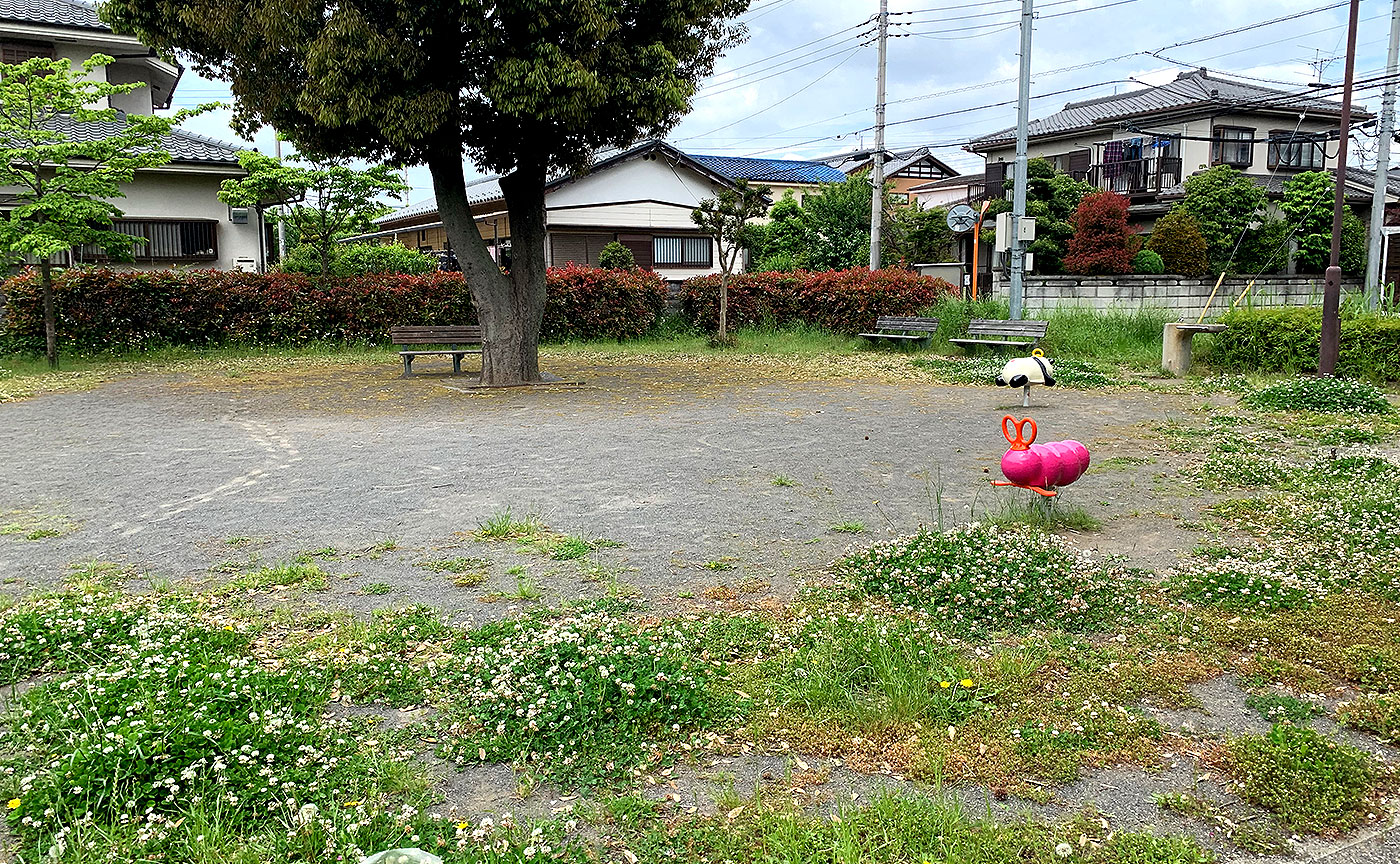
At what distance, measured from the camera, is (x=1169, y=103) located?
32562 mm

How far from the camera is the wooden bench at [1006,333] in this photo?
15.2 m

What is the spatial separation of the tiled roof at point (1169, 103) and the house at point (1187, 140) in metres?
0.04

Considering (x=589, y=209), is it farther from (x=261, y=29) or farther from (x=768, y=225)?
(x=261, y=29)

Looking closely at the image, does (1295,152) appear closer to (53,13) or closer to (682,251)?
(682,251)

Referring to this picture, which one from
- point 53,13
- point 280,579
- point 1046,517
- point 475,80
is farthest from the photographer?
point 53,13

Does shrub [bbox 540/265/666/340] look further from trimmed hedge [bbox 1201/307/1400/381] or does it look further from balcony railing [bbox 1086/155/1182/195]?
balcony railing [bbox 1086/155/1182/195]

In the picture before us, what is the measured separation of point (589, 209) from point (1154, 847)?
1047 inches

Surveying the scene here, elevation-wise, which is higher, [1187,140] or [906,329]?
[1187,140]

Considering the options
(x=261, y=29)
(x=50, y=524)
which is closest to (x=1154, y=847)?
(x=50, y=524)

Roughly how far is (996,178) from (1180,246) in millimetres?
9393

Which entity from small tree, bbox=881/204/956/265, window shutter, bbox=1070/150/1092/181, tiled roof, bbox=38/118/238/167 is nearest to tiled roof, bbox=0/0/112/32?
tiled roof, bbox=38/118/238/167

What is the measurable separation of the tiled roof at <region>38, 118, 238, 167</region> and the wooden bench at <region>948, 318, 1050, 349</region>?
13.7 meters

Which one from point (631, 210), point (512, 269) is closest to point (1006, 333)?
point (512, 269)

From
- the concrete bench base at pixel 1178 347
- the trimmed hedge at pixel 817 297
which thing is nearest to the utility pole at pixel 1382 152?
the trimmed hedge at pixel 817 297
